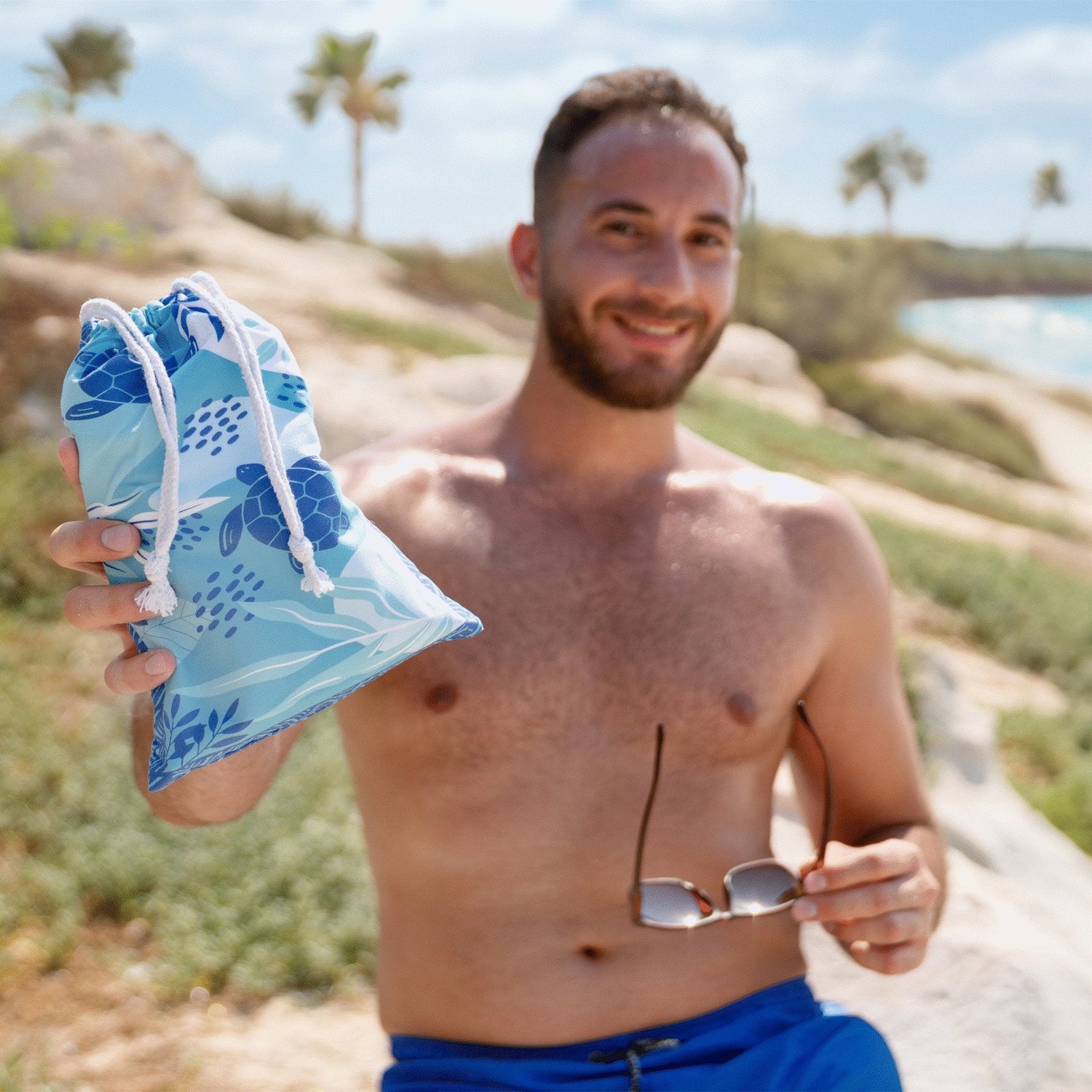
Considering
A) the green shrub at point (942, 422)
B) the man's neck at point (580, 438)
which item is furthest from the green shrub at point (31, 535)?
the green shrub at point (942, 422)

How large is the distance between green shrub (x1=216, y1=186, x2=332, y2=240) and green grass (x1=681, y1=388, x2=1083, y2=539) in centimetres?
993

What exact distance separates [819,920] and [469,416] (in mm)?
1253

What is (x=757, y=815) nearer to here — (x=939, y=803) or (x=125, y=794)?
(x=939, y=803)

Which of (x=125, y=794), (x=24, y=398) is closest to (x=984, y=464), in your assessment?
(x=24, y=398)

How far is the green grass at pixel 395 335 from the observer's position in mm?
10508

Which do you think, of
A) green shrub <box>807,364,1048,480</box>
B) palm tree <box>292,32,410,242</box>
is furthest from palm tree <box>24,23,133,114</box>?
green shrub <box>807,364,1048,480</box>

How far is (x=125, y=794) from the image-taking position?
4086 mm

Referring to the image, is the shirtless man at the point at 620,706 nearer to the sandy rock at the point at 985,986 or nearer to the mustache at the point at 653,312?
the mustache at the point at 653,312

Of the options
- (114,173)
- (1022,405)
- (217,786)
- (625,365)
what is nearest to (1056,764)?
(625,365)

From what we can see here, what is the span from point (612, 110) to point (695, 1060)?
1829 millimetres

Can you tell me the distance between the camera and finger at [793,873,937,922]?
1.84 metres

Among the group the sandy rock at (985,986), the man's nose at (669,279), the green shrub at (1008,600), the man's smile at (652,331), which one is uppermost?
A: the man's nose at (669,279)

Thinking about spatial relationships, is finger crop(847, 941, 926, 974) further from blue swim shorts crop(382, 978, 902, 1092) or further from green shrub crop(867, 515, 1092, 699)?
green shrub crop(867, 515, 1092, 699)

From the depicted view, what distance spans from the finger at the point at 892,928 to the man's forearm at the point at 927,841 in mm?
294
